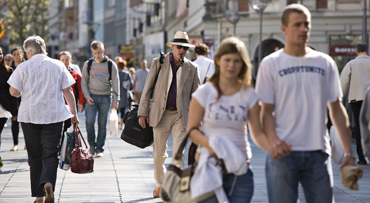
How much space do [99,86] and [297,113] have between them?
8373mm

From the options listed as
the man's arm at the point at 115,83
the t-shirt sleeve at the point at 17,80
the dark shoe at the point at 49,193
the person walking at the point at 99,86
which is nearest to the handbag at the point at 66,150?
the dark shoe at the point at 49,193

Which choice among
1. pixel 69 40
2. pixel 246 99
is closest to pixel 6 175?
pixel 246 99

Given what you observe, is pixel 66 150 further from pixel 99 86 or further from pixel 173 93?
pixel 99 86

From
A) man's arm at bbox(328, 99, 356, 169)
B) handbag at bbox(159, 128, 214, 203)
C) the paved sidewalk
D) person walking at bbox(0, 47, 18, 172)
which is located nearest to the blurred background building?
the paved sidewalk

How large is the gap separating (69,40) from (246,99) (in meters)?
103

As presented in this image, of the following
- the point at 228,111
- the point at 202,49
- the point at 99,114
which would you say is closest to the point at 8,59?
the point at 99,114

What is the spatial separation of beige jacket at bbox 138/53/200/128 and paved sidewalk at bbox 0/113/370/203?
986 millimetres

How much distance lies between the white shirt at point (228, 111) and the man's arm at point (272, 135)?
0.32 ft

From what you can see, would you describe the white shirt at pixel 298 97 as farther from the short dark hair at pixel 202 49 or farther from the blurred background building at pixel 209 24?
the blurred background building at pixel 209 24

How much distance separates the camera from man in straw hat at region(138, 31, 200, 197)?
8188 mm

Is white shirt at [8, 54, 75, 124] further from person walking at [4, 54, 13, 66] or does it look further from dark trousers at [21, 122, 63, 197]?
person walking at [4, 54, 13, 66]

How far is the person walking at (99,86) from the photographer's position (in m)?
12.7

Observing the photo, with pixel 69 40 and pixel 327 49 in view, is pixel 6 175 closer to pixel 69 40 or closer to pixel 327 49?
pixel 327 49

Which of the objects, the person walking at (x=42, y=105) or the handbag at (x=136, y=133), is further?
the handbag at (x=136, y=133)
